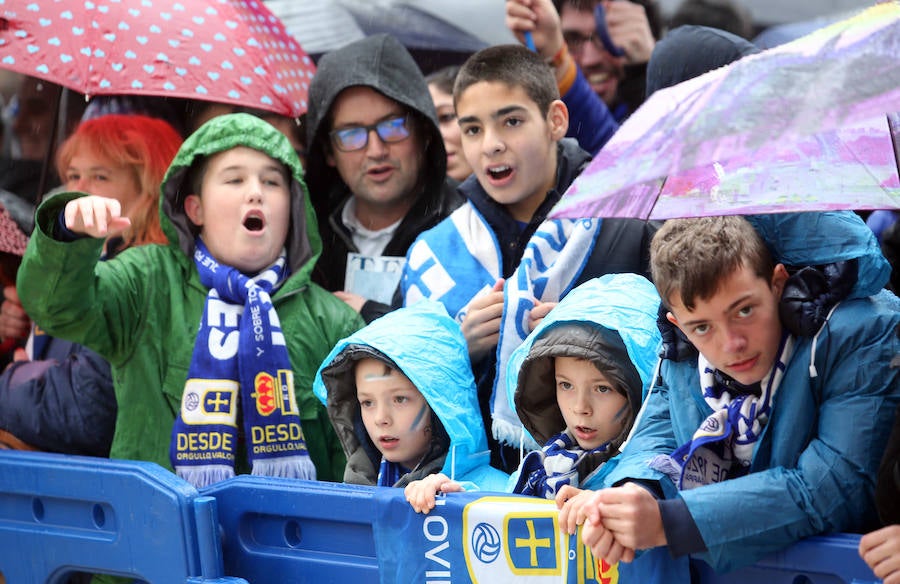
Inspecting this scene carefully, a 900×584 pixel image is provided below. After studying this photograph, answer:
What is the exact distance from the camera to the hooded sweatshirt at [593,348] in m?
2.96

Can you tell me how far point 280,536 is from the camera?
10.4 feet

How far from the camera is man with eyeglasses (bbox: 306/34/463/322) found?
434 cm

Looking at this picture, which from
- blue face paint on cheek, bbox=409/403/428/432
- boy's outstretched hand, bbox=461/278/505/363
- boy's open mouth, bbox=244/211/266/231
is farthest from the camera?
boy's open mouth, bbox=244/211/266/231

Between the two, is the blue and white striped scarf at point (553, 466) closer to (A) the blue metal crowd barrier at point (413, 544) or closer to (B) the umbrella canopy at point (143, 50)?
(A) the blue metal crowd barrier at point (413, 544)

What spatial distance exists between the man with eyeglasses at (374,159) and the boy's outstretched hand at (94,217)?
1.07 meters

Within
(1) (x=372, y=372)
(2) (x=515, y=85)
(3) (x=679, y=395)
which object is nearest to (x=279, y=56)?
(2) (x=515, y=85)

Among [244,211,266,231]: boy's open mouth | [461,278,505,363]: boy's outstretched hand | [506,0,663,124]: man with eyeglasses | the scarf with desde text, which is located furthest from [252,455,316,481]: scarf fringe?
[506,0,663,124]: man with eyeglasses

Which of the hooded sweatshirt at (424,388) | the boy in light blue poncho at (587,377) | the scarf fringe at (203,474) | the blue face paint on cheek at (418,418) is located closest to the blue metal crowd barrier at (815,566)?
the boy in light blue poncho at (587,377)

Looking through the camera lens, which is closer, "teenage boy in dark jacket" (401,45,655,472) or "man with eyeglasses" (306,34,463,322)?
"teenage boy in dark jacket" (401,45,655,472)

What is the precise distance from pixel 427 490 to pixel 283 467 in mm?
987

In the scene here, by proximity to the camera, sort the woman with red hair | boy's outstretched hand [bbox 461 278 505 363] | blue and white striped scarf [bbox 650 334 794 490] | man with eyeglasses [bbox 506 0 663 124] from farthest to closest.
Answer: man with eyeglasses [bbox 506 0 663 124] → the woman with red hair → boy's outstretched hand [bbox 461 278 505 363] → blue and white striped scarf [bbox 650 334 794 490]

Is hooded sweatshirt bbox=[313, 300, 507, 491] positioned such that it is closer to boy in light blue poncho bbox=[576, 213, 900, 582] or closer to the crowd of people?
the crowd of people

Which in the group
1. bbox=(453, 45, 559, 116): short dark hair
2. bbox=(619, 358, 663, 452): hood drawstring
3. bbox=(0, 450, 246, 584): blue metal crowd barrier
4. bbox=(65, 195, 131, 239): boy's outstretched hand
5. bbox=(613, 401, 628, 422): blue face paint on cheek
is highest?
bbox=(453, 45, 559, 116): short dark hair

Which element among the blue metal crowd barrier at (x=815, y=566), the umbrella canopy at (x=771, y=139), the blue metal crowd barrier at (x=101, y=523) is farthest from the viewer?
the blue metal crowd barrier at (x=101, y=523)
